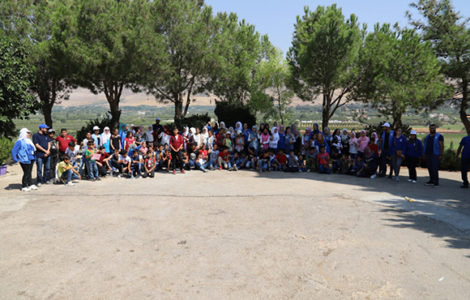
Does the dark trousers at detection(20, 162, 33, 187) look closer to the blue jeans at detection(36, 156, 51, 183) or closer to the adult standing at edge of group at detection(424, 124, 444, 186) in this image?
the blue jeans at detection(36, 156, 51, 183)

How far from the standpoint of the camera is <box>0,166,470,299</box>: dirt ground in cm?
405

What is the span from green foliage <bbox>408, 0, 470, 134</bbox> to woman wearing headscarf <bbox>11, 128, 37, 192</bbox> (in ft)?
72.8

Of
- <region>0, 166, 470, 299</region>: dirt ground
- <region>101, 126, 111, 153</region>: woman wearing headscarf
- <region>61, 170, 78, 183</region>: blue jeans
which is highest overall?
<region>101, 126, 111, 153</region>: woman wearing headscarf

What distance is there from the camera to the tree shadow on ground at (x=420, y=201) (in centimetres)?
612

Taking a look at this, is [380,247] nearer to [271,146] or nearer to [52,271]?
[52,271]

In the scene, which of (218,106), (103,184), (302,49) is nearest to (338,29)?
(302,49)

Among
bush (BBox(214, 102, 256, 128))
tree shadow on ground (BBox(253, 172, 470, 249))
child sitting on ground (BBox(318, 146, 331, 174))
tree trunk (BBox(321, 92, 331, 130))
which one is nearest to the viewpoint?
tree shadow on ground (BBox(253, 172, 470, 249))

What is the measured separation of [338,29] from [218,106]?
A: 1236 cm

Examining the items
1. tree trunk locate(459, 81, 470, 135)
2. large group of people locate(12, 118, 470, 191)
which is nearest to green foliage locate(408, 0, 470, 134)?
tree trunk locate(459, 81, 470, 135)

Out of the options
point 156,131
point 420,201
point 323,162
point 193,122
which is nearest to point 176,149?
point 156,131

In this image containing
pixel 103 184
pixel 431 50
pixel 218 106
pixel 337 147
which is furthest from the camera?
pixel 218 106

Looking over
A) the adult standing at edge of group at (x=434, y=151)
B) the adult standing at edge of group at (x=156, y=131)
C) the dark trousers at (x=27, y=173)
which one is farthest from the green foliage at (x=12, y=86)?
the adult standing at edge of group at (x=434, y=151)

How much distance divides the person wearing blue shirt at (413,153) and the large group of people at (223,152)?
0.03m

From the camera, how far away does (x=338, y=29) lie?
62.5 ft
